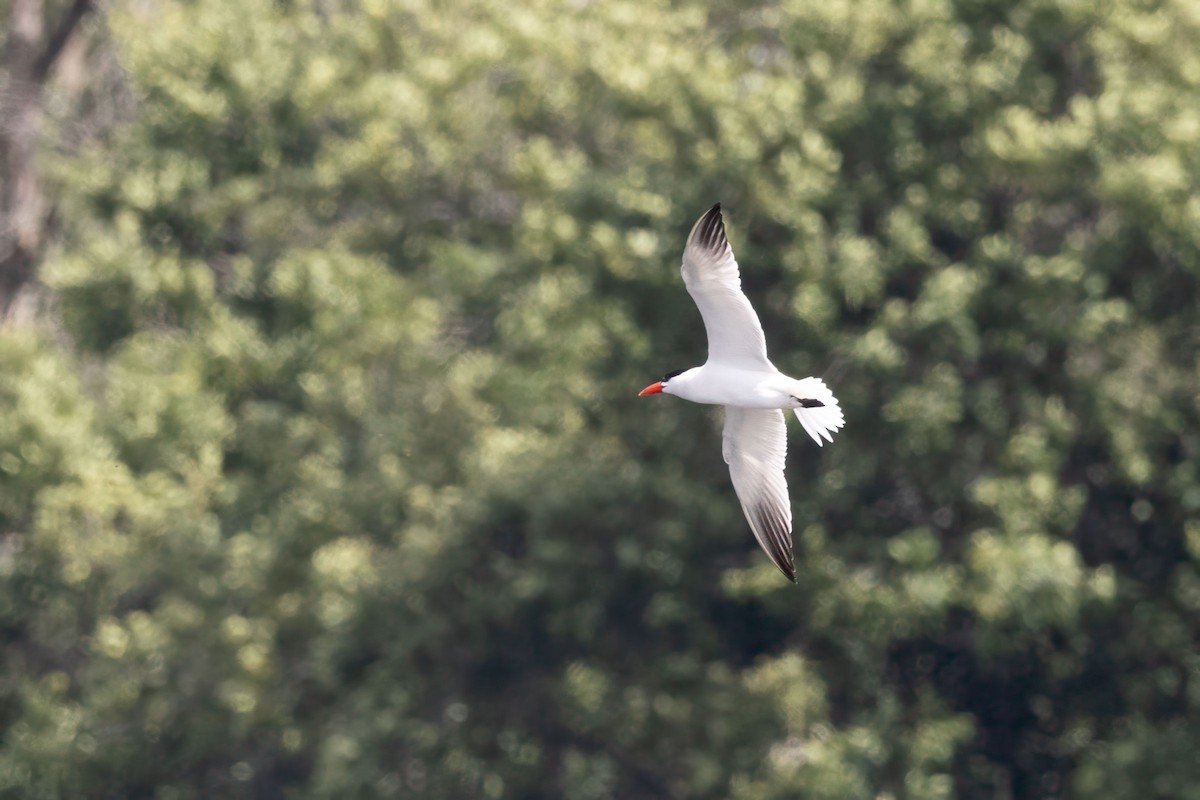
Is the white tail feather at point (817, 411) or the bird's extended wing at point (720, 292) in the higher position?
the bird's extended wing at point (720, 292)

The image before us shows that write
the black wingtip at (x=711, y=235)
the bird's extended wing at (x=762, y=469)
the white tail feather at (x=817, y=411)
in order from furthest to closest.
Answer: the bird's extended wing at (x=762, y=469) → the white tail feather at (x=817, y=411) → the black wingtip at (x=711, y=235)

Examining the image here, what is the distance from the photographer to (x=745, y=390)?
12.0 metres

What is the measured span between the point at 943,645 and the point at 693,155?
4920 millimetres

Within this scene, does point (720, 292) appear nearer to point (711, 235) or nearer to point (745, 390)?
point (711, 235)

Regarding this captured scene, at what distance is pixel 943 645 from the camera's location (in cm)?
1855

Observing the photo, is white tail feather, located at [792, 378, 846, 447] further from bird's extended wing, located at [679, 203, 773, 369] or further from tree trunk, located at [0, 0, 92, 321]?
tree trunk, located at [0, 0, 92, 321]

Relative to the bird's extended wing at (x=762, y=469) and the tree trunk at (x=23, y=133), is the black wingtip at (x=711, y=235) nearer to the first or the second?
the bird's extended wing at (x=762, y=469)

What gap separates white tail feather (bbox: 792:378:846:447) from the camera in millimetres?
11852

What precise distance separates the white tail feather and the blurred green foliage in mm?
4749

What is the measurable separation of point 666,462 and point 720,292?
7020 millimetres

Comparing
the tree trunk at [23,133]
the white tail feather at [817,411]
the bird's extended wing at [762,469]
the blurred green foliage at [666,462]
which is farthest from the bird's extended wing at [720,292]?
the tree trunk at [23,133]

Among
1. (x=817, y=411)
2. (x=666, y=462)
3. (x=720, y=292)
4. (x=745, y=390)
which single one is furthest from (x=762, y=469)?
(x=666, y=462)

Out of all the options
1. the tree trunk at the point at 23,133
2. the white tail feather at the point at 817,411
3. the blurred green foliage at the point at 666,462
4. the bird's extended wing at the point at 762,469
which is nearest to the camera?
the white tail feather at the point at 817,411

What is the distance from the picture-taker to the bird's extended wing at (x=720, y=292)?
1166 centimetres
